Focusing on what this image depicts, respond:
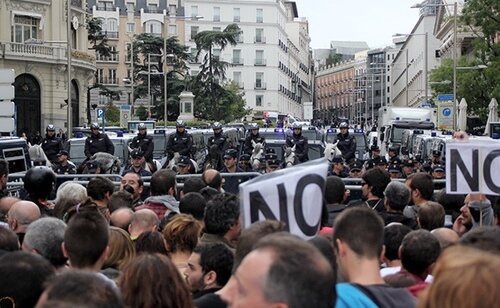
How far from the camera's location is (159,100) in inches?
3027

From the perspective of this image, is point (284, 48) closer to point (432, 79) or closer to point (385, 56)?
point (432, 79)

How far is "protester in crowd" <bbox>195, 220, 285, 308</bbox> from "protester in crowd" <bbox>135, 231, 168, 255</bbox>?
1.21 m

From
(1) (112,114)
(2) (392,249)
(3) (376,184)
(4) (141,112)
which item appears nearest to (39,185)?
(3) (376,184)

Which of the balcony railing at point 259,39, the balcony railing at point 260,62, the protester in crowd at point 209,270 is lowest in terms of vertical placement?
the protester in crowd at point 209,270

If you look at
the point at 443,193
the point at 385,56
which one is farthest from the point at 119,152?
the point at 385,56

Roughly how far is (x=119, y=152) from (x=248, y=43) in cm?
9272

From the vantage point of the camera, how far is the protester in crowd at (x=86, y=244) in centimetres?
553

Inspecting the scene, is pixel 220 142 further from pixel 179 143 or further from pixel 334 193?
pixel 334 193

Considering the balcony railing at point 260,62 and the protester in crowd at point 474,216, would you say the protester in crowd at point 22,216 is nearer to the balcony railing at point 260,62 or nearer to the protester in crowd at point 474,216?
the protester in crowd at point 474,216

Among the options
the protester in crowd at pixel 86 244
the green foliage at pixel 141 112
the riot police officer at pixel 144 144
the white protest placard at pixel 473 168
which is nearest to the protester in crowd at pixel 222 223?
the protester in crowd at pixel 86 244

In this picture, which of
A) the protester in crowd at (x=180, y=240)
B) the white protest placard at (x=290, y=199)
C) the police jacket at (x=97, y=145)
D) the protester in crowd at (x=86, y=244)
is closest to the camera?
the protester in crowd at (x=86, y=244)

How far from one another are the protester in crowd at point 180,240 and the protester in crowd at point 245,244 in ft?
4.09

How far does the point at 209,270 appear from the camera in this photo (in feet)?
18.7

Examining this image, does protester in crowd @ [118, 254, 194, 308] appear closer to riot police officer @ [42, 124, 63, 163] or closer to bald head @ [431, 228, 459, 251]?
bald head @ [431, 228, 459, 251]
